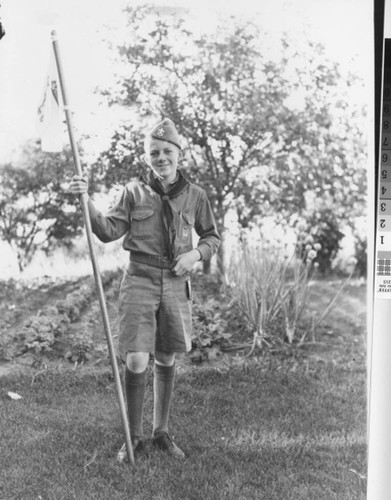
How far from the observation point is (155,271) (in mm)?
2666

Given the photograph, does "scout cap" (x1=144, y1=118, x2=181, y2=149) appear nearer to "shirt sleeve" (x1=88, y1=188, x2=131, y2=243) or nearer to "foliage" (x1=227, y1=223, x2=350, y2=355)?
"shirt sleeve" (x1=88, y1=188, x2=131, y2=243)

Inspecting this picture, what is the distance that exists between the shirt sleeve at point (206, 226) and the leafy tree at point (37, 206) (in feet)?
1.41

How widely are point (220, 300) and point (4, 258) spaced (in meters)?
0.79

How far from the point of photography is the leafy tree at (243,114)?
270 centimetres

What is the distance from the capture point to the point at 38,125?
2631mm

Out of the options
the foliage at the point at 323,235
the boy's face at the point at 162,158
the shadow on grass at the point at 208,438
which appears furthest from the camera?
the foliage at the point at 323,235

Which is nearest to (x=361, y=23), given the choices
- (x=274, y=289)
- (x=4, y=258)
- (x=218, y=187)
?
(x=218, y=187)

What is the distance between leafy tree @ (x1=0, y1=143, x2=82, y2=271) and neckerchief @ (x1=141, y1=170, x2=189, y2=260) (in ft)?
0.93

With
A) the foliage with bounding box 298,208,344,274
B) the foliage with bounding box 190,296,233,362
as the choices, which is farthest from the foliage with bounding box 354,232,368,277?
the foliage with bounding box 190,296,233,362

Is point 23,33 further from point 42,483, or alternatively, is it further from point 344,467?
point 344,467

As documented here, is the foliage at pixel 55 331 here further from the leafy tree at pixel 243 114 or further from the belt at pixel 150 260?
the leafy tree at pixel 243 114

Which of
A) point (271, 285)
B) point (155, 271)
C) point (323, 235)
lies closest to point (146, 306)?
point (155, 271)

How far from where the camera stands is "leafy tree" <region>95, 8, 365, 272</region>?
2.70m

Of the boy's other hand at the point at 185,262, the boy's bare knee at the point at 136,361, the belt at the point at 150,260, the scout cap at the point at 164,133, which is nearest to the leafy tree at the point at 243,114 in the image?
the scout cap at the point at 164,133
